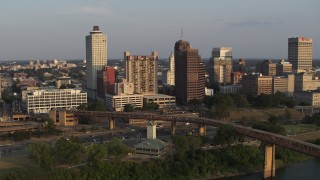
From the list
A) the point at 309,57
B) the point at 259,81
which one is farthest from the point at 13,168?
the point at 309,57

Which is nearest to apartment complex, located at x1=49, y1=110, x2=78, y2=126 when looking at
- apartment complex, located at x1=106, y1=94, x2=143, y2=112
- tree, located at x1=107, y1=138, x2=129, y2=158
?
apartment complex, located at x1=106, y1=94, x2=143, y2=112

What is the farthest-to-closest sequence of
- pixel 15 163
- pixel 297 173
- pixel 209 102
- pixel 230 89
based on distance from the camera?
pixel 230 89 → pixel 209 102 → pixel 297 173 → pixel 15 163

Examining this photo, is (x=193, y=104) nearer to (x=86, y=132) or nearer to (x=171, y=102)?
(x=171, y=102)

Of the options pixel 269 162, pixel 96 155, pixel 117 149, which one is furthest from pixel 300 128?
pixel 96 155

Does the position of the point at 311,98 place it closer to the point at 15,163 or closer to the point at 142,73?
the point at 142,73

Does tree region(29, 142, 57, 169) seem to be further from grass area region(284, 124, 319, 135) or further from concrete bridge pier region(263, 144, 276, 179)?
grass area region(284, 124, 319, 135)
